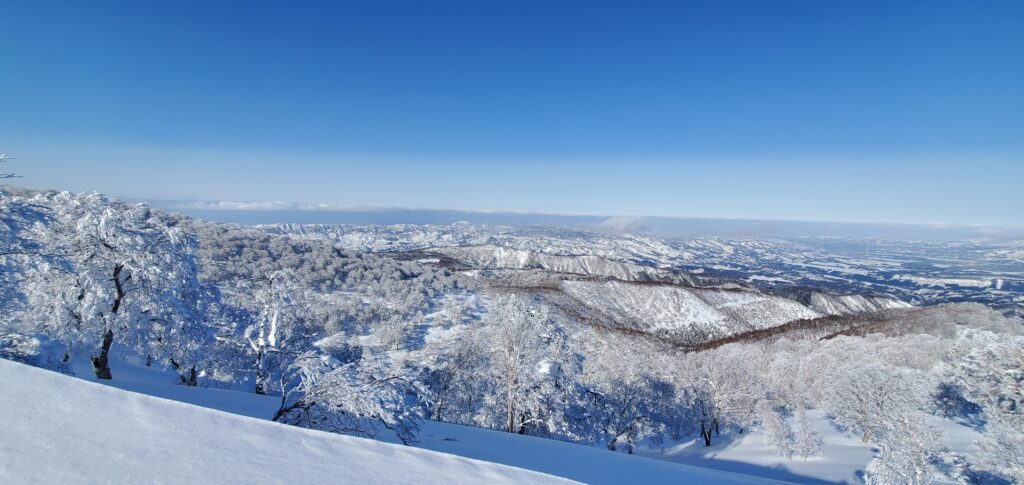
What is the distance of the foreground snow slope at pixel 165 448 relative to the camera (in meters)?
3.37

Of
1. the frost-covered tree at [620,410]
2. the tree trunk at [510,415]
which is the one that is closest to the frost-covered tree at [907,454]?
the frost-covered tree at [620,410]

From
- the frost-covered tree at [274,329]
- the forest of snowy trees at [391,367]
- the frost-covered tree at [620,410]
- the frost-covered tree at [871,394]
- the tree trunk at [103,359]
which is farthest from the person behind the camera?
the frost-covered tree at [871,394]

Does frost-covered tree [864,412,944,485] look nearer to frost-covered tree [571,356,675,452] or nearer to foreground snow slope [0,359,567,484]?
frost-covered tree [571,356,675,452]

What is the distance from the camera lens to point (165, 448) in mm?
3750

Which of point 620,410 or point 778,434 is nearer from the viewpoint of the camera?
point 778,434

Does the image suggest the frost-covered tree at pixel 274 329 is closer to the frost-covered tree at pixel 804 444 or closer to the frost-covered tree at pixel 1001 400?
the frost-covered tree at pixel 1001 400

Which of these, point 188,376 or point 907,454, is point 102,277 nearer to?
point 188,376

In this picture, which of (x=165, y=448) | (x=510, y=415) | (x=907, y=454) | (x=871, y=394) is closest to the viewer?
(x=165, y=448)

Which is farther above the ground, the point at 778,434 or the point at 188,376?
the point at 188,376

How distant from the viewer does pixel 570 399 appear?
19.5 meters

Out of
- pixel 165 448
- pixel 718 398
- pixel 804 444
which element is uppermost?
pixel 165 448

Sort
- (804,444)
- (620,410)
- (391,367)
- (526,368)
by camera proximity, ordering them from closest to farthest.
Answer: (391,367) < (526,368) < (804,444) < (620,410)

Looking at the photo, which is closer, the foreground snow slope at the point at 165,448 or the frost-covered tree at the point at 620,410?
the foreground snow slope at the point at 165,448

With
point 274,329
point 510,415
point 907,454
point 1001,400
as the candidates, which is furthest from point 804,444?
point 274,329
